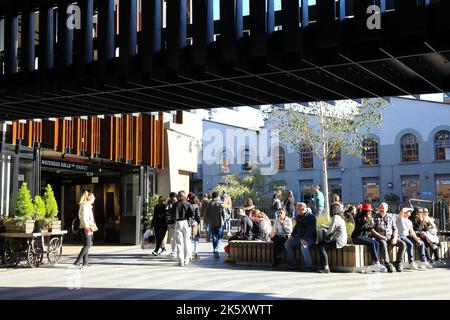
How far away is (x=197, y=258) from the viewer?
14602 millimetres

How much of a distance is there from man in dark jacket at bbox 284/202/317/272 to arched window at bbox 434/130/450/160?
34.1 meters

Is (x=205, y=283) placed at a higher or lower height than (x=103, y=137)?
lower

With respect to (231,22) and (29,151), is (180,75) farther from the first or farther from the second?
(29,151)

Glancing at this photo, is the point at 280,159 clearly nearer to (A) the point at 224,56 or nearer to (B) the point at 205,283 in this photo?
(B) the point at 205,283

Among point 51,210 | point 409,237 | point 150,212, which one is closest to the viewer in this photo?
point 409,237

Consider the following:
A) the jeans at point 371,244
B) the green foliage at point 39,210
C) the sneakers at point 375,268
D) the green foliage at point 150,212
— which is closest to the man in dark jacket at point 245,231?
the jeans at point 371,244

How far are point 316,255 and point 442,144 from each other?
3453cm

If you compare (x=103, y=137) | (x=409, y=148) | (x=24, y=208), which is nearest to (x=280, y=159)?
(x=409, y=148)

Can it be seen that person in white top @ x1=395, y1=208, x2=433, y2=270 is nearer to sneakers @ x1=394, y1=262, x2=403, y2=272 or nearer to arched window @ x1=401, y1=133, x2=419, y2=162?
sneakers @ x1=394, y1=262, x2=403, y2=272

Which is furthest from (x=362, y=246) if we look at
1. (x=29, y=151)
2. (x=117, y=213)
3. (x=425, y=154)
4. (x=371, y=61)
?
(x=425, y=154)

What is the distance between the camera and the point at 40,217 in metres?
13.0

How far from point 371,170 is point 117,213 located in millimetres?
29806

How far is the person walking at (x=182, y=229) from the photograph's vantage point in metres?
13.0
